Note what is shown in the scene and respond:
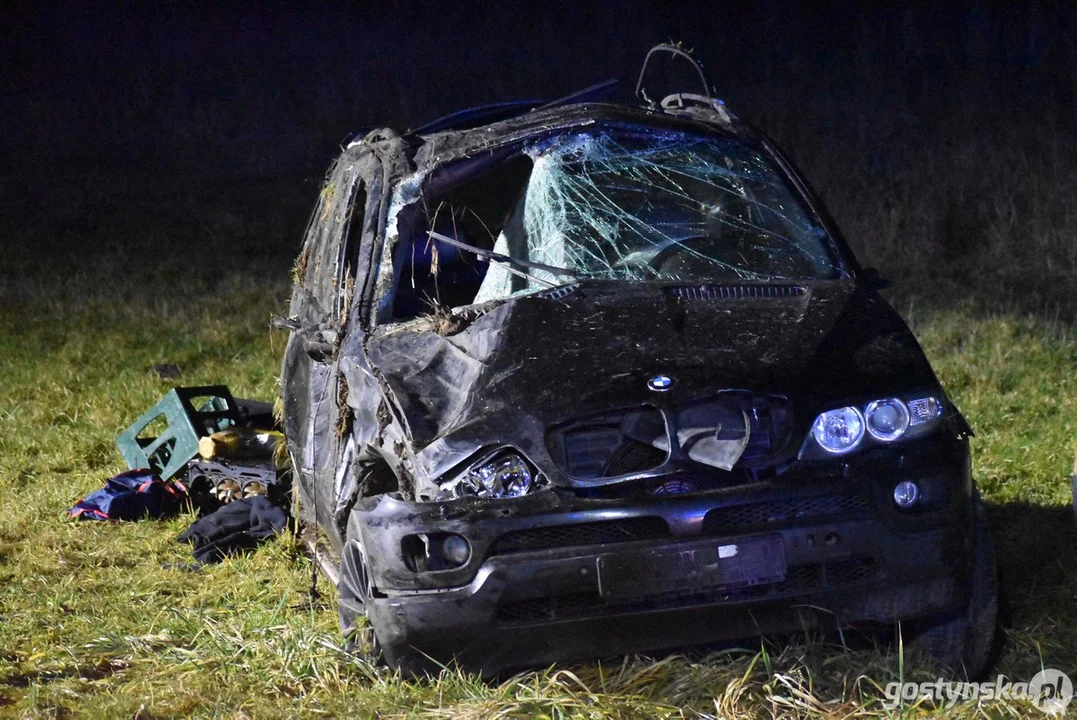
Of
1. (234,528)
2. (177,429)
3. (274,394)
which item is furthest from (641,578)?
(274,394)

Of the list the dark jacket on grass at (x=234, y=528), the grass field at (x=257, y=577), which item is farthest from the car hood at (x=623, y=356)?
the dark jacket on grass at (x=234, y=528)

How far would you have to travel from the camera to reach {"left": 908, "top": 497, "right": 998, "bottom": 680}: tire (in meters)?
4.16

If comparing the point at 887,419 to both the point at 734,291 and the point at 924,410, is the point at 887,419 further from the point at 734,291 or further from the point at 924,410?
the point at 734,291

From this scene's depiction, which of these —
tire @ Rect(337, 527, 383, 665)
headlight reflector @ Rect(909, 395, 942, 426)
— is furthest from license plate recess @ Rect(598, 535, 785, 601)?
tire @ Rect(337, 527, 383, 665)

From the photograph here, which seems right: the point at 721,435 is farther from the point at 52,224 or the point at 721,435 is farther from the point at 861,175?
the point at 52,224

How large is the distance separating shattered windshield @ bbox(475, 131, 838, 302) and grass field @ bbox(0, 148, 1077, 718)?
141 centimetres

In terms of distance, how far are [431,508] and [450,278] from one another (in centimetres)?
169

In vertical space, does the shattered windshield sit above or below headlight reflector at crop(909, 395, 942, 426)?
above

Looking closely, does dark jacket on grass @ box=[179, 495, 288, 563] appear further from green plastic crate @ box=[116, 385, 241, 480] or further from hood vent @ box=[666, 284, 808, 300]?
hood vent @ box=[666, 284, 808, 300]

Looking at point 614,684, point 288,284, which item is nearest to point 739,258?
point 614,684

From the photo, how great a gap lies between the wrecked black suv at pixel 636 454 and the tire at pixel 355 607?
1cm

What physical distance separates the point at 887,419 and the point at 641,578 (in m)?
0.93

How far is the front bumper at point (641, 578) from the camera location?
3.77 metres

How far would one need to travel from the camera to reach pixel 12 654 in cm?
486
